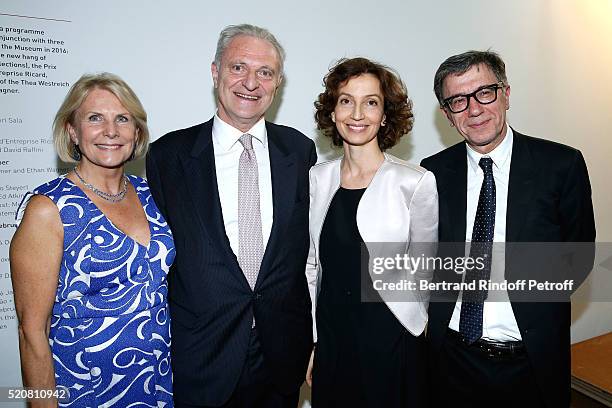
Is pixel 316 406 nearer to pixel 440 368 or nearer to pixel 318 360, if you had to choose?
pixel 318 360

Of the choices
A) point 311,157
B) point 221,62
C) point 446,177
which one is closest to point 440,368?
point 446,177

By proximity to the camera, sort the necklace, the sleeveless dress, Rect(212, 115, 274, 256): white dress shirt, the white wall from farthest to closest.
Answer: the white wall → Rect(212, 115, 274, 256): white dress shirt → the necklace → the sleeveless dress

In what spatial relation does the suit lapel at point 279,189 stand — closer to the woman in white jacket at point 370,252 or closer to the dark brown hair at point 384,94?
the woman in white jacket at point 370,252

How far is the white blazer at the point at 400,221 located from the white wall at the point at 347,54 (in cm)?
116

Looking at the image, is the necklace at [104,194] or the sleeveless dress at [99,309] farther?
the necklace at [104,194]

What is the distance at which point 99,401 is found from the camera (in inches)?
66.9

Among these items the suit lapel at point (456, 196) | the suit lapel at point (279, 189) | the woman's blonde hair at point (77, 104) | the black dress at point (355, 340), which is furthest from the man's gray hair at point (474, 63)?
the woman's blonde hair at point (77, 104)

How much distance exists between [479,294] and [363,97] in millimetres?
995

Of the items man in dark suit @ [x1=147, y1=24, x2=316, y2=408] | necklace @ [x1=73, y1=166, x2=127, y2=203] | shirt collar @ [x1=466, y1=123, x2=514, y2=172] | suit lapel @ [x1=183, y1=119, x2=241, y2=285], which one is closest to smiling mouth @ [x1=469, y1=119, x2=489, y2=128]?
shirt collar @ [x1=466, y1=123, x2=514, y2=172]

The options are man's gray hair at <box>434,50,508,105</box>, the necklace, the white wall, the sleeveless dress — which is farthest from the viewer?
the white wall

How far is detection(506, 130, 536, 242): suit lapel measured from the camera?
190 centimetres

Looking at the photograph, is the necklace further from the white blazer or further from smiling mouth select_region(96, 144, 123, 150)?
the white blazer

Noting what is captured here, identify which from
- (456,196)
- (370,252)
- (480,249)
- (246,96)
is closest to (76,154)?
(246,96)

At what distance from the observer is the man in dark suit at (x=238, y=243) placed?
70.8 inches
